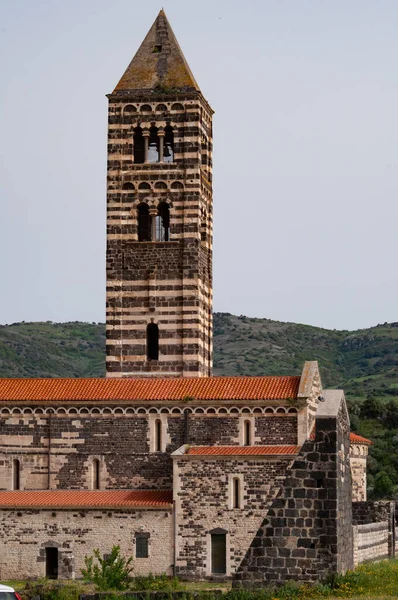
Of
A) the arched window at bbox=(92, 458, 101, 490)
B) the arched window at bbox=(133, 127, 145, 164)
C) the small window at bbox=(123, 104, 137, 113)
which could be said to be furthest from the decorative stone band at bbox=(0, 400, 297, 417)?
the small window at bbox=(123, 104, 137, 113)

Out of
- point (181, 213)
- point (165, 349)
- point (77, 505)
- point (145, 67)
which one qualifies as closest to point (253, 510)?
point (77, 505)

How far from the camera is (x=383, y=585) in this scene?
2633 cm

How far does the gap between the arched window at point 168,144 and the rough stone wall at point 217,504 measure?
15.2m

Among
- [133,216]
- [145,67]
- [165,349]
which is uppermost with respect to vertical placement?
[145,67]

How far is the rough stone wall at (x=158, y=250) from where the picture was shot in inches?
2093

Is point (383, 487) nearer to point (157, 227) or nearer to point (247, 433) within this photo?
point (157, 227)

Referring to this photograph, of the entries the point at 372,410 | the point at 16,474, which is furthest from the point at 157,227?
the point at 372,410

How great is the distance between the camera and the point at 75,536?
45000mm

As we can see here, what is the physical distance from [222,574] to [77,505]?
5567mm

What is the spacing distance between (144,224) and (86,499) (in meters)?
13.3

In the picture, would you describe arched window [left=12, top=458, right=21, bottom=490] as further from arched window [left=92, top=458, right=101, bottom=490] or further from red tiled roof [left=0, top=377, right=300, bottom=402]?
arched window [left=92, top=458, right=101, bottom=490]

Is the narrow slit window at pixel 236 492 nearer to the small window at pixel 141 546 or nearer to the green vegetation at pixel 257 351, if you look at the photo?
the small window at pixel 141 546

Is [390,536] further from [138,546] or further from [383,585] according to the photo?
[383,585]

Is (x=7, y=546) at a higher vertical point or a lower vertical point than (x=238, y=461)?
lower
